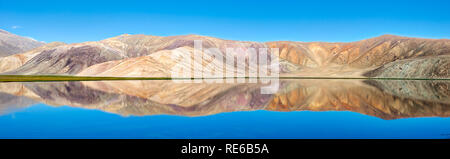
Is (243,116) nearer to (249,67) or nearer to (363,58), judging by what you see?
(249,67)

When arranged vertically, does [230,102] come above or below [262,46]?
below

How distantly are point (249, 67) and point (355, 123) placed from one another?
119764 mm

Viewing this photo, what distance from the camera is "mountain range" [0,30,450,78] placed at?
315ft

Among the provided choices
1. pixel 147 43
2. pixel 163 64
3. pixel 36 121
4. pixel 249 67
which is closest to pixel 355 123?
pixel 36 121

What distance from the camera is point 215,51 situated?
134m

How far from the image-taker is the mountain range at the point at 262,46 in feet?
315

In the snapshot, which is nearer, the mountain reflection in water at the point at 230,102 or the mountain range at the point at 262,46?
the mountain reflection in water at the point at 230,102

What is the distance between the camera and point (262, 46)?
6462 inches

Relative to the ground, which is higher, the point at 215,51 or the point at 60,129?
the point at 215,51

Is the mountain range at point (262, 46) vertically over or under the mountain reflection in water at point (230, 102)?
over

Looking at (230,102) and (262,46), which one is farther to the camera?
(262,46)

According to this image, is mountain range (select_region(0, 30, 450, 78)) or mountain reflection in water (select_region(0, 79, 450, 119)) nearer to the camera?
mountain reflection in water (select_region(0, 79, 450, 119))

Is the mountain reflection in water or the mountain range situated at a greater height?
the mountain range
